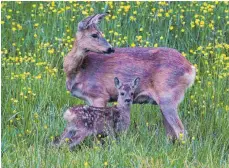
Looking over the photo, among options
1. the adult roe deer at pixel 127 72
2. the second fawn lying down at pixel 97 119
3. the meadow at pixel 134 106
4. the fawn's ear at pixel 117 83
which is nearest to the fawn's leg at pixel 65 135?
the second fawn lying down at pixel 97 119

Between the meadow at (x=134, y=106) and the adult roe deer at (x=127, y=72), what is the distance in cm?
32

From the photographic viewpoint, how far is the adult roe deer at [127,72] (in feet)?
35.3

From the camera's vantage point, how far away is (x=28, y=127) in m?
10.7

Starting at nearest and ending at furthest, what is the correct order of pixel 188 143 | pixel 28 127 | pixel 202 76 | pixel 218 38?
pixel 188 143 → pixel 28 127 → pixel 202 76 → pixel 218 38

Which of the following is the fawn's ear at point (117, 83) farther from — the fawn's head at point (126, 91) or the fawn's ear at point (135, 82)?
the fawn's ear at point (135, 82)

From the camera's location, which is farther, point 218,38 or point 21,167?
point 218,38

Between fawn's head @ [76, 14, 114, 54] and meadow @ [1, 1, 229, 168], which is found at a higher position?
fawn's head @ [76, 14, 114, 54]

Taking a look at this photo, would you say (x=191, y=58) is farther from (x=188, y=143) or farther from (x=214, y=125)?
(x=188, y=143)

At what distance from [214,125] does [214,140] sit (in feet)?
1.24

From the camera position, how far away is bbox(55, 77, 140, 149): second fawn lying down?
10219 mm

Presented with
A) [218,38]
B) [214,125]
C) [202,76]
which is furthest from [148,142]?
[218,38]

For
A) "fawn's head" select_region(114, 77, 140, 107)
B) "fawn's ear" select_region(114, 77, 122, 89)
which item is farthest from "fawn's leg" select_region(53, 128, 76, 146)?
"fawn's ear" select_region(114, 77, 122, 89)

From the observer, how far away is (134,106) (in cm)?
1131

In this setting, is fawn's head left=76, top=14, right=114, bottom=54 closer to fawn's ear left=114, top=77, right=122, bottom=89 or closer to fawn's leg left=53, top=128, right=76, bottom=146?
fawn's ear left=114, top=77, right=122, bottom=89
